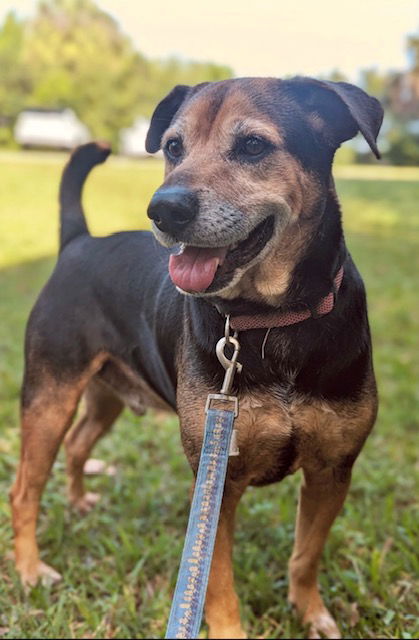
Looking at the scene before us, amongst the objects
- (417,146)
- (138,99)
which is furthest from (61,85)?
(417,146)

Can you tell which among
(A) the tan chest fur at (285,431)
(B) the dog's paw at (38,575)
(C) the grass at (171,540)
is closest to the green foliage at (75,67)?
(C) the grass at (171,540)

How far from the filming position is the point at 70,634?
3.04 metres

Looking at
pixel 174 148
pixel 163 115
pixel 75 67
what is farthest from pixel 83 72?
pixel 174 148

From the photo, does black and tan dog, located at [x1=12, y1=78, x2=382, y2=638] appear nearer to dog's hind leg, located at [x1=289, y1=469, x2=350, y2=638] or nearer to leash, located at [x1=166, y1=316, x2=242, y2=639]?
dog's hind leg, located at [x1=289, y1=469, x2=350, y2=638]

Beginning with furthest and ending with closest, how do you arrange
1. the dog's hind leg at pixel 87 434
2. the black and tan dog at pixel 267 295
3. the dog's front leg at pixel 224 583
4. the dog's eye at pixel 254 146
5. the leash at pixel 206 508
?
the dog's hind leg at pixel 87 434 < the dog's front leg at pixel 224 583 < the dog's eye at pixel 254 146 < the black and tan dog at pixel 267 295 < the leash at pixel 206 508

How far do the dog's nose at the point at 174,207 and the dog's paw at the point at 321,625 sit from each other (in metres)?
1.91

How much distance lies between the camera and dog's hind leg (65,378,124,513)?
399cm

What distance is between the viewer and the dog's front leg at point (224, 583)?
2.73 metres

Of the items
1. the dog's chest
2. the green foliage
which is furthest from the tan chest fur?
the green foliage

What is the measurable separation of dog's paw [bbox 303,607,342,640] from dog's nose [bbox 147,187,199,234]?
6.25 feet

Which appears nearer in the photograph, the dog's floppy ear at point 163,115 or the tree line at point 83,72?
the dog's floppy ear at point 163,115

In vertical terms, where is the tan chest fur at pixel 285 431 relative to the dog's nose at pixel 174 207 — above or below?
below

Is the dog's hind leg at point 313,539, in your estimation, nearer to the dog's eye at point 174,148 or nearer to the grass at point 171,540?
the grass at point 171,540

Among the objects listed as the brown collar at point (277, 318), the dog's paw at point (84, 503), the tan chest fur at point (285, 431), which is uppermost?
the brown collar at point (277, 318)
